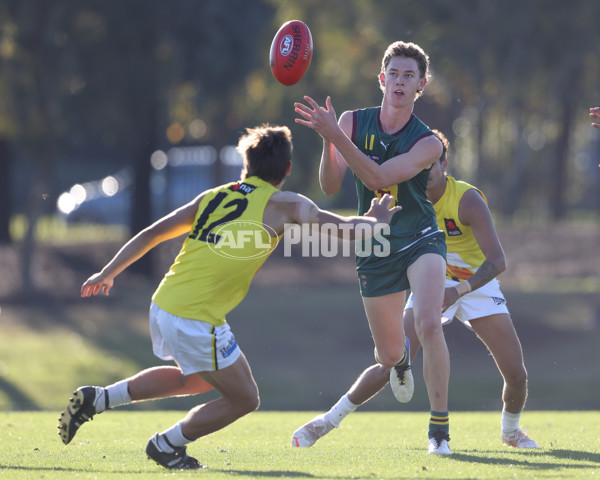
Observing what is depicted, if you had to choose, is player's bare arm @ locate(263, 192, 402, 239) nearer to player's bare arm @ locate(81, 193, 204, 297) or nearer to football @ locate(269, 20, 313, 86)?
player's bare arm @ locate(81, 193, 204, 297)

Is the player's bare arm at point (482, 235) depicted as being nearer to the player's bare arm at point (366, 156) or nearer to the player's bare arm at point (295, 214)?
the player's bare arm at point (366, 156)

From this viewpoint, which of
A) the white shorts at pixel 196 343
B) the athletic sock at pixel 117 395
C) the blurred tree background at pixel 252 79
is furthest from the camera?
the blurred tree background at pixel 252 79

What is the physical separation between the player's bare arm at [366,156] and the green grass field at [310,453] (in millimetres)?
1848

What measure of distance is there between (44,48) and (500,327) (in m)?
17.8

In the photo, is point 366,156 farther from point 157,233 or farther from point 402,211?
point 157,233

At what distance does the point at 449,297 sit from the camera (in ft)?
25.5

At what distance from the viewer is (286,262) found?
32375mm

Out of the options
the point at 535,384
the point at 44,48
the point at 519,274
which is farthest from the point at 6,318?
the point at 519,274

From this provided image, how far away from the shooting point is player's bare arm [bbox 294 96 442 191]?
714cm

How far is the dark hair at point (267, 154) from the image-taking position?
6.91 metres

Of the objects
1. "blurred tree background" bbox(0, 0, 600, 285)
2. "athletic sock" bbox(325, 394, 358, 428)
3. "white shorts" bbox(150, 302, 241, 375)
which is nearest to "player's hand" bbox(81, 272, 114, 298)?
"white shorts" bbox(150, 302, 241, 375)

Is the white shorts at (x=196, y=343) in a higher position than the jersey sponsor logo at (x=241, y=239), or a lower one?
lower

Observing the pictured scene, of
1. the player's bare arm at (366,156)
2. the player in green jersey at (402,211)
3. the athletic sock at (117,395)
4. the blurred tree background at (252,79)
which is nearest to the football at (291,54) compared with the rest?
the player in green jersey at (402,211)

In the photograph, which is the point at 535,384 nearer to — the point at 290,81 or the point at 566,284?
the point at 566,284
